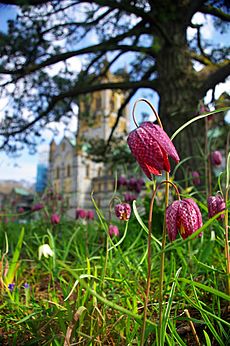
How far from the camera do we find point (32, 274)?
113cm

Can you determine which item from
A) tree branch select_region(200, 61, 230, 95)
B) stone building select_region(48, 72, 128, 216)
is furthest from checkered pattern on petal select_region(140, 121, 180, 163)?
stone building select_region(48, 72, 128, 216)

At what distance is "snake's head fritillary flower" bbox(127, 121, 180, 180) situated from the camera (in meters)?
0.43

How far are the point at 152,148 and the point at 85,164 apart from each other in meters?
4.51

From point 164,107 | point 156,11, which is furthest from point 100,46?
point 164,107

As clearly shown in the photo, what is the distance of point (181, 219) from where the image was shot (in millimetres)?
466

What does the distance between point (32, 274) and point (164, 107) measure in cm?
203

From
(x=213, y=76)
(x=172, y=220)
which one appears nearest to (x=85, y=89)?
(x=213, y=76)

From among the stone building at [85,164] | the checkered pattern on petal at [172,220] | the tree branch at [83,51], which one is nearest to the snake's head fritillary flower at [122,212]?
the checkered pattern on petal at [172,220]

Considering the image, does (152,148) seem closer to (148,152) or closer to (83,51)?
(148,152)

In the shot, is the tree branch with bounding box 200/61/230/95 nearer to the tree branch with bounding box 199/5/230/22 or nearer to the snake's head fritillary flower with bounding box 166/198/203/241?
the tree branch with bounding box 199/5/230/22

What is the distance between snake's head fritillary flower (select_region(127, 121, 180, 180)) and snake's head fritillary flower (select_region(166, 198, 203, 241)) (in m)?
0.06

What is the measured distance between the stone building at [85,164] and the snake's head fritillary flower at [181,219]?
3.75 metres

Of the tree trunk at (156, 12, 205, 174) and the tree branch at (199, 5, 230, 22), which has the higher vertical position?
the tree branch at (199, 5, 230, 22)

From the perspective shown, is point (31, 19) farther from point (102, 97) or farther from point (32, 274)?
point (102, 97)
